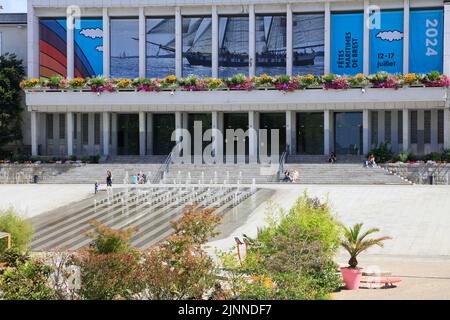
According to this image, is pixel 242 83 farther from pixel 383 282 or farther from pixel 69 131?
pixel 383 282

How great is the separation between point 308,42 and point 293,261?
142ft

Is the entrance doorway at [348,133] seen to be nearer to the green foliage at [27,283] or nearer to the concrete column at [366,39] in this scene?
the concrete column at [366,39]

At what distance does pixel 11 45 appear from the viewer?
59344 millimetres

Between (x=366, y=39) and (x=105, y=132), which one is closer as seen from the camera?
(x=366, y=39)

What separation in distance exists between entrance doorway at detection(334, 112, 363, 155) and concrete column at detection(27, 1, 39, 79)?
922 inches

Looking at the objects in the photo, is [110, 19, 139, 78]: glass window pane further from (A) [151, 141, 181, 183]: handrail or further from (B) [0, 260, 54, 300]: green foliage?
(B) [0, 260, 54, 300]: green foliage

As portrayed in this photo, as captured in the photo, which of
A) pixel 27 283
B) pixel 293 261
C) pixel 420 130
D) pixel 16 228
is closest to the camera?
pixel 27 283

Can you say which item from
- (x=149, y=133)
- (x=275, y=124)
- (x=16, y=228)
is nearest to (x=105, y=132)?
(x=149, y=133)

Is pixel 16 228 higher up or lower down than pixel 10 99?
lower down

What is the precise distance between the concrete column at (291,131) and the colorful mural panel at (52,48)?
59.4 ft

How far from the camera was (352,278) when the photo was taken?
15.2 m

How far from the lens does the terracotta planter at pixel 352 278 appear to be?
15.2m
